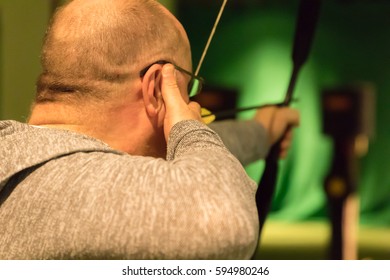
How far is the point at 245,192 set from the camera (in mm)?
640

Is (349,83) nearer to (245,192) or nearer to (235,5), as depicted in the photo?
(235,5)

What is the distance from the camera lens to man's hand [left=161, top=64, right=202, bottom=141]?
735mm

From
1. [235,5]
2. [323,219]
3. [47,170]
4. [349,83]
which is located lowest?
[323,219]

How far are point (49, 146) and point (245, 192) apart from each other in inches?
7.8

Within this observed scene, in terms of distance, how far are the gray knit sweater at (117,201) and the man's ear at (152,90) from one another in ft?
0.35

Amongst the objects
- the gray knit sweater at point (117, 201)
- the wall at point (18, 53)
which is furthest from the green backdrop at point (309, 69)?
the gray knit sweater at point (117, 201)

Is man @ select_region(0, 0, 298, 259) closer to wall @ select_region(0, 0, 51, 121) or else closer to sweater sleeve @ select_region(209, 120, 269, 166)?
sweater sleeve @ select_region(209, 120, 269, 166)

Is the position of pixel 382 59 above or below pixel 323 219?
above

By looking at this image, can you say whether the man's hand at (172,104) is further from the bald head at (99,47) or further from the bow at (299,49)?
the bow at (299,49)

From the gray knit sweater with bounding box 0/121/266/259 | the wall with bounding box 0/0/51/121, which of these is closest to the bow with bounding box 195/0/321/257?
the gray knit sweater with bounding box 0/121/266/259

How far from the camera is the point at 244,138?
1.20 metres

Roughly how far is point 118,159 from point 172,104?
13 cm

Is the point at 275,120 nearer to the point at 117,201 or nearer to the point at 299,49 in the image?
the point at 299,49

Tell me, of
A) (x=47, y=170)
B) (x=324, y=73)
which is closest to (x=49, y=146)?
(x=47, y=170)
